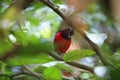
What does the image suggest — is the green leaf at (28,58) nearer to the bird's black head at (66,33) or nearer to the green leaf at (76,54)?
the green leaf at (76,54)

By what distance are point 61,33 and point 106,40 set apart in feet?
0.43

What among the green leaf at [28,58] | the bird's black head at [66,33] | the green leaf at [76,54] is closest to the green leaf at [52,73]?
the green leaf at [76,54]

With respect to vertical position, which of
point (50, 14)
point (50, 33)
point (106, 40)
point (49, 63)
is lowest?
point (49, 63)

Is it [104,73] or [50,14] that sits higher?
[50,14]

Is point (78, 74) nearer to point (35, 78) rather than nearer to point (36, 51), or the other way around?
point (35, 78)

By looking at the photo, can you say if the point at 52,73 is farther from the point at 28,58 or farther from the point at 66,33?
the point at 28,58

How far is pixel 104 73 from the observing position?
0.43 metres

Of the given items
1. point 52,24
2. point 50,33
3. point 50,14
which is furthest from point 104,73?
point 50,14

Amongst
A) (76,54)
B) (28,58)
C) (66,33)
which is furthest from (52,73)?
(28,58)

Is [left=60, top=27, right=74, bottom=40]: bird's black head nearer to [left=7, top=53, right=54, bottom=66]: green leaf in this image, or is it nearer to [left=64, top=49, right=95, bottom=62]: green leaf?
[left=64, top=49, right=95, bottom=62]: green leaf

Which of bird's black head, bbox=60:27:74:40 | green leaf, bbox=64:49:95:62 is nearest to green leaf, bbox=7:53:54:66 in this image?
green leaf, bbox=64:49:95:62

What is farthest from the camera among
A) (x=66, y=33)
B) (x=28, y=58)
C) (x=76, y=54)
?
(x=66, y=33)

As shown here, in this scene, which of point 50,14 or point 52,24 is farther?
point 50,14

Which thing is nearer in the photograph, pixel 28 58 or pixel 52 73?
pixel 28 58
